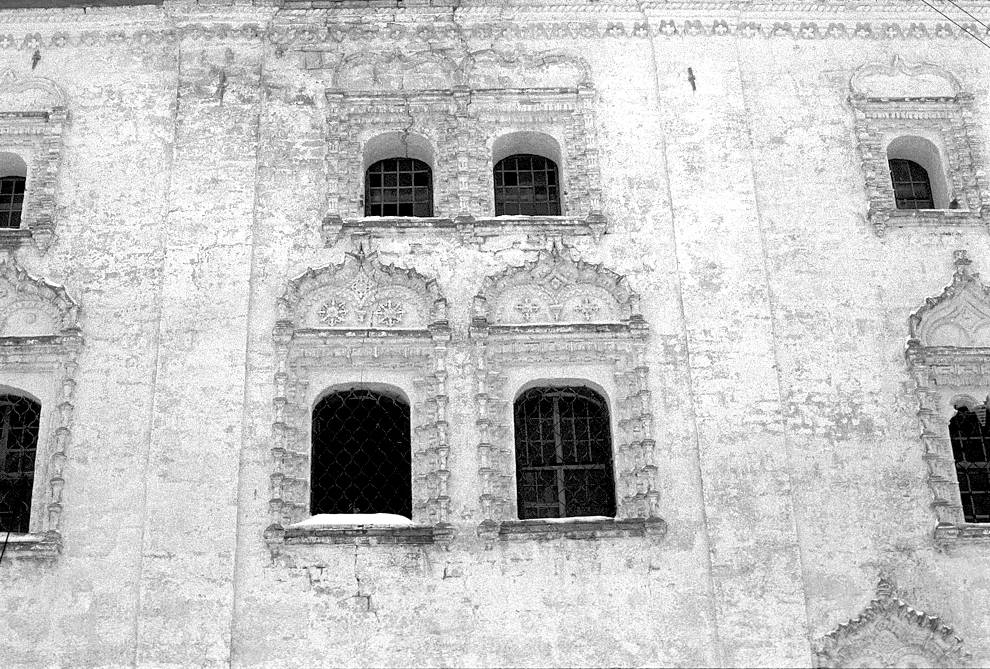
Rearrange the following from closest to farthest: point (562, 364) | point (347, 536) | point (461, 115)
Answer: point (347, 536)
point (562, 364)
point (461, 115)

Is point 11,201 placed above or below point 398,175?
below

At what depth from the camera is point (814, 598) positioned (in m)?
11.2

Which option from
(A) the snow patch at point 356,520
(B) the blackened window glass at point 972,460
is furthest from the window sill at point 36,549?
(B) the blackened window glass at point 972,460

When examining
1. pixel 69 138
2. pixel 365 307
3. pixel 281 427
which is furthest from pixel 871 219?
pixel 69 138

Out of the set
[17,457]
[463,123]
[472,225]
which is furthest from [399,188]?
[17,457]

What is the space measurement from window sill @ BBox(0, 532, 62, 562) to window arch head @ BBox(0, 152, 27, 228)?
3341 millimetres


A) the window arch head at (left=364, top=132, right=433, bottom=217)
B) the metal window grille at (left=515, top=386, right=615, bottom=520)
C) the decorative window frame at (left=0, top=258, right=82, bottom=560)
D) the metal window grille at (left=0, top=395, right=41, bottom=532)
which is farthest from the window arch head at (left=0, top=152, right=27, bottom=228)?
the metal window grille at (left=515, top=386, right=615, bottom=520)

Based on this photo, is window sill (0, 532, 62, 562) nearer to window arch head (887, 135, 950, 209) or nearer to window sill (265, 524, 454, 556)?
window sill (265, 524, 454, 556)

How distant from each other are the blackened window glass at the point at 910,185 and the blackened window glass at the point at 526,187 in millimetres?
3258

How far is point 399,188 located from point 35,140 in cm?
345

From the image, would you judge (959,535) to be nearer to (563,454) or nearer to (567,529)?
(567,529)

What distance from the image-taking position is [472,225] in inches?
497

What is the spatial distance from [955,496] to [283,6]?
25.3 ft

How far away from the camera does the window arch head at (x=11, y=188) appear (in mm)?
13133
